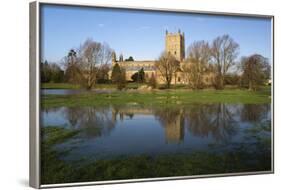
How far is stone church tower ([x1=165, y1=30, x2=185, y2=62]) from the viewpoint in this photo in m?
8.77

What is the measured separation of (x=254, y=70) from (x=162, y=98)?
1639 millimetres

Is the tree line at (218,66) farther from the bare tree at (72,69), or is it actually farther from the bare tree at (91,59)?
the bare tree at (72,69)

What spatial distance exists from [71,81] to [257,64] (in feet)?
9.85

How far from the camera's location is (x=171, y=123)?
28.8 feet

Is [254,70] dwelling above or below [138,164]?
above

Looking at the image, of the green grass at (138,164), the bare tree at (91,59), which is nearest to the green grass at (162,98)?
the bare tree at (91,59)

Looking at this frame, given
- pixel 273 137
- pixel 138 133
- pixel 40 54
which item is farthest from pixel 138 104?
pixel 273 137

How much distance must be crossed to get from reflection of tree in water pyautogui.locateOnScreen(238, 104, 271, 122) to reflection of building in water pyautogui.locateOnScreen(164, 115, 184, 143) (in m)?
1.07

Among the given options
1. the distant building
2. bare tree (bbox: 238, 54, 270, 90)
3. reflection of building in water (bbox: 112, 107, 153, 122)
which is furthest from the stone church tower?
bare tree (bbox: 238, 54, 270, 90)

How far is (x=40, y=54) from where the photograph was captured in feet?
26.3

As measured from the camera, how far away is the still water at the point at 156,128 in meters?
8.23

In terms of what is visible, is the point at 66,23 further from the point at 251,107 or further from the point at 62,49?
the point at 251,107

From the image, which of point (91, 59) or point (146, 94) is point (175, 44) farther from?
point (91, 59)

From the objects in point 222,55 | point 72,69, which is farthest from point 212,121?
point 72,69
